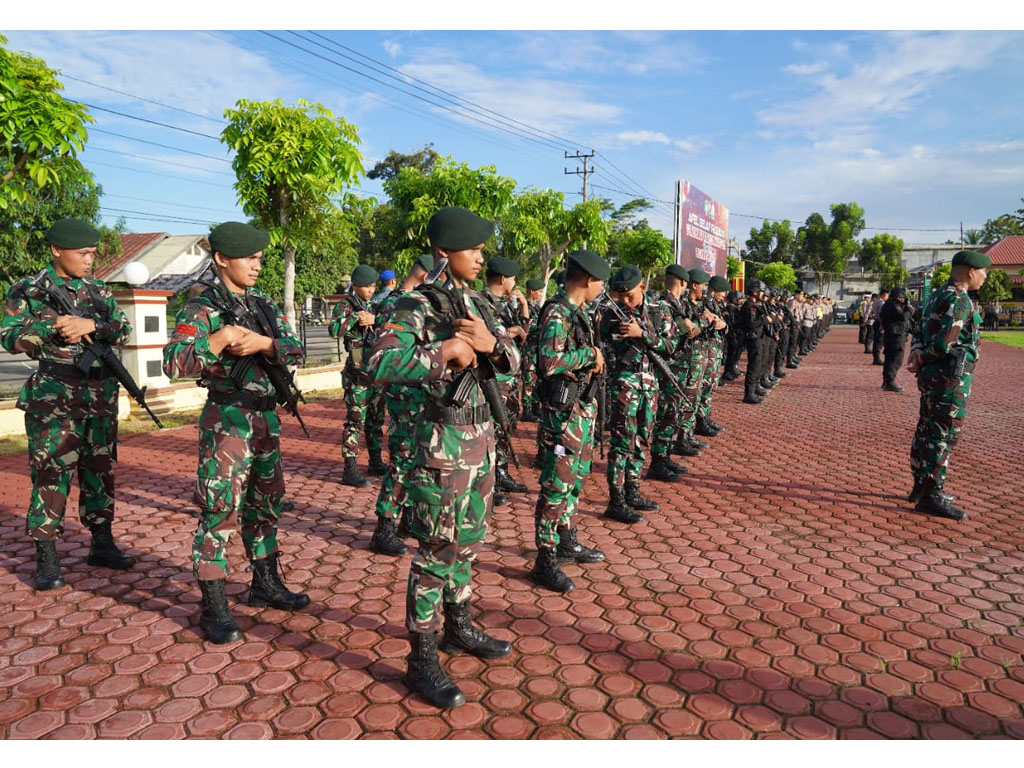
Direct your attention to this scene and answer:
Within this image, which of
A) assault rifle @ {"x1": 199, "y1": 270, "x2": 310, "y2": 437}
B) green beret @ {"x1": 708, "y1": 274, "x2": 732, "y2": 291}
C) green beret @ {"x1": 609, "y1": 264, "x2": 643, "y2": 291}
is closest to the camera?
assault rifle @ {"x1": 199, "y1": 270, "x2": 310, "y2": 437}

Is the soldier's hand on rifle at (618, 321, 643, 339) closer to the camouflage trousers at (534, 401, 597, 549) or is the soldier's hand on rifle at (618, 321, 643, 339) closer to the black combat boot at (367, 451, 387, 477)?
the camouflage trousers at (534, 401, 597, 549)

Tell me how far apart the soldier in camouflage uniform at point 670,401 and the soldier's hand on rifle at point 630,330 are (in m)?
0.99

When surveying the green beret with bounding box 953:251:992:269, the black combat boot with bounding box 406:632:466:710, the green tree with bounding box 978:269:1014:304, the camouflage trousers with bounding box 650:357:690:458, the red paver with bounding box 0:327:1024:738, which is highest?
the green tree with bounding box 978:269:1014:304

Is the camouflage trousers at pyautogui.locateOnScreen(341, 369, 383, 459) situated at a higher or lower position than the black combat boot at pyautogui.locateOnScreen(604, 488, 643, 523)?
higher

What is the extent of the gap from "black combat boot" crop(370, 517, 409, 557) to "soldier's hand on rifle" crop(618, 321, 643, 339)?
86.7 inches

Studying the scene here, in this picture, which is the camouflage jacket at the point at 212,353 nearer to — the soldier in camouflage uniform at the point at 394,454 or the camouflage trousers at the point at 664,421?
the soldier in camouflage uniform at the point at 394,454

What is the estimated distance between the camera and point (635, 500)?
18.5 feet

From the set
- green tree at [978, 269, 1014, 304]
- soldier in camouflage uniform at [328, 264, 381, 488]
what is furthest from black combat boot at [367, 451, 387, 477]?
green tree at [978, 269, 1014, 304]

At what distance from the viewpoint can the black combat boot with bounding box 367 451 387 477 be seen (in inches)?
263

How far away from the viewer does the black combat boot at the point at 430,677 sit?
2820mm

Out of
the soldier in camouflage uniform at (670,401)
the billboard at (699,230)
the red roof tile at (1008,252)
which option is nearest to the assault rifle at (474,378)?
the soldier in camouflage uniform at (670,401)
